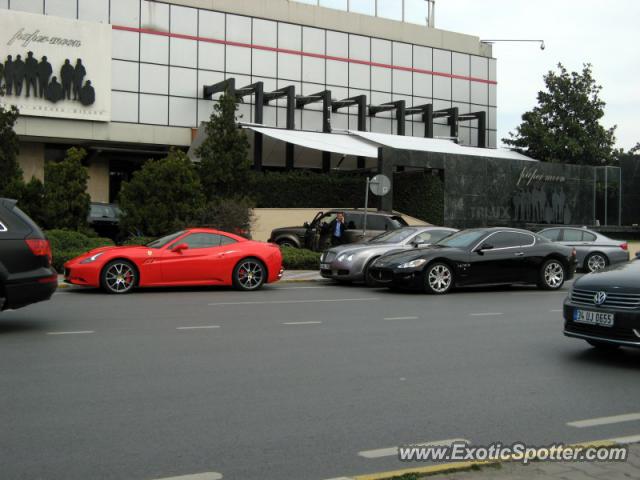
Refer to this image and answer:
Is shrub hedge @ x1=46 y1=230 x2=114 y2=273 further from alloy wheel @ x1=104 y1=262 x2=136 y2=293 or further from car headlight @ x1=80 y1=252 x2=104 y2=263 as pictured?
alloy wheel @ x1=104 y1=262 x2=136 y2=293

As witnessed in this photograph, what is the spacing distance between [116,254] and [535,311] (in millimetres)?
7927

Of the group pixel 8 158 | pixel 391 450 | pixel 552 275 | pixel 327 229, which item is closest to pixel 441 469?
pixel 391 450

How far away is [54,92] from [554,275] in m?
27.0

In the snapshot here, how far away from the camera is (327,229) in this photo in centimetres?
2364

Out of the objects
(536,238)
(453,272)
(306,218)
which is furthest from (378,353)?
(306,218)

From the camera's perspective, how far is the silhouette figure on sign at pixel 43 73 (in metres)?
36.0

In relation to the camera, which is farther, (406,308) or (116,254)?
(116,254)

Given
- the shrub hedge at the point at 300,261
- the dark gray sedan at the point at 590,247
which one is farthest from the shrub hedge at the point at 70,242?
the dark gray sedan at the point at 590,247

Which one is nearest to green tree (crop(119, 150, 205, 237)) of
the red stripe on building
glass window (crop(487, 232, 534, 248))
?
glass window (crop(487, 232, 534, 248))

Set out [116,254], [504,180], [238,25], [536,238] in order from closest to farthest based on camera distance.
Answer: [116,254], [536,238], [504,180], [238,25]

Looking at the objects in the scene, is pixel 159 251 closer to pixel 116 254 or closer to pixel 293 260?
pixel 116 254

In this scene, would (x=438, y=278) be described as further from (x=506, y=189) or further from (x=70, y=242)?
(x=506, y=189)

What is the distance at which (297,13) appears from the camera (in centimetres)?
4356

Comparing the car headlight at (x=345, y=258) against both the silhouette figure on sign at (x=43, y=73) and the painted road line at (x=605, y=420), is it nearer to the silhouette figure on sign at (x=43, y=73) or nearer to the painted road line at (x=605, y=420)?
the painted road line at (x=605, y=420)
